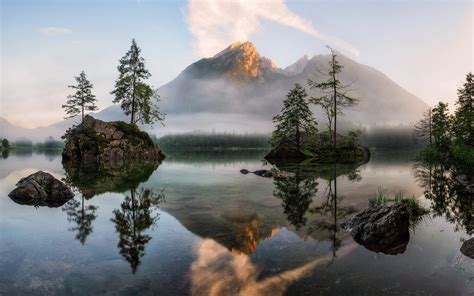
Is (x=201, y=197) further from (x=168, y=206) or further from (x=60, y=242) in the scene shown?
(x=60, y=242)

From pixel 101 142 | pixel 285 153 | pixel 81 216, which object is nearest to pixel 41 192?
pixel 81 216

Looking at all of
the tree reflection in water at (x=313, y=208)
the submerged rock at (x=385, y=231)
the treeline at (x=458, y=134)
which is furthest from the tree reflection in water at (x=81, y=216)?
the treeline at (x=458, y=134)

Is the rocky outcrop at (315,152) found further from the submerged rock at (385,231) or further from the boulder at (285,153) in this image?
the submerged rock at (385,231)

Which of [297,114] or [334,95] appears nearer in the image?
[334,95]

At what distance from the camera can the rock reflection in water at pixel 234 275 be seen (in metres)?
6.33

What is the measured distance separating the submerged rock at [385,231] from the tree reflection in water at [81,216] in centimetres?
903

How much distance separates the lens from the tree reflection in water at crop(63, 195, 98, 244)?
1060 centimetres

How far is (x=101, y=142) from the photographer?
167 ft

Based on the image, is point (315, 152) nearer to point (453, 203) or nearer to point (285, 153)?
point (285, 153)

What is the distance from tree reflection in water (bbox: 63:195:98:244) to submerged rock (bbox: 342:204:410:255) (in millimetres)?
9030

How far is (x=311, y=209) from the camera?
14070 millimetres

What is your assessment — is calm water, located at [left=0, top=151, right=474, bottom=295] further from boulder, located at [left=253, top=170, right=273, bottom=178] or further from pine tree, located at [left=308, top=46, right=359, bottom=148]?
pine tree, located at [left=308, top=46, right=359, bottom=148]

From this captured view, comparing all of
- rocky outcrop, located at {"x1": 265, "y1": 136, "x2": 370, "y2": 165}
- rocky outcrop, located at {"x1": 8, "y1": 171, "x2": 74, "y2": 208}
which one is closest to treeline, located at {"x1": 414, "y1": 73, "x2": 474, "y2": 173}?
rocky outcrop, located at {"x1": 265, "y1": 136, "x2": 370, "y2": 165}

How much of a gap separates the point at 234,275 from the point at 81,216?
29.3 ft
